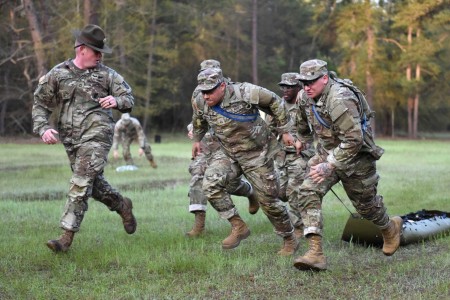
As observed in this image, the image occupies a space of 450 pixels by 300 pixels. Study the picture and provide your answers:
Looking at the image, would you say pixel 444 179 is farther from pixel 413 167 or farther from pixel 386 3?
pixel 386 3

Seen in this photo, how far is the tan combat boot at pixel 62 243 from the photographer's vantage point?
6.55 m

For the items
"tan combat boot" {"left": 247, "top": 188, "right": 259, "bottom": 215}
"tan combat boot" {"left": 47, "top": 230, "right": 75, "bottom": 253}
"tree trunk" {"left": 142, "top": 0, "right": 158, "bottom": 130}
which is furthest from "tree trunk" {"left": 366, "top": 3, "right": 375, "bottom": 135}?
"tan combat boot" {"left": 47, "top": 230, "right": 75, "bottom": 253}

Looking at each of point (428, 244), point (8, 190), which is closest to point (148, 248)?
point (428, 244)

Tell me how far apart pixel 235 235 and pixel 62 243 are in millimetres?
1824

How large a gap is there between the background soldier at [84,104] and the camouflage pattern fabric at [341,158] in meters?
2.13

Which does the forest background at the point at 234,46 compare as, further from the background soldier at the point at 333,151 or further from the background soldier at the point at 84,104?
the background soldier at the point at 333,151

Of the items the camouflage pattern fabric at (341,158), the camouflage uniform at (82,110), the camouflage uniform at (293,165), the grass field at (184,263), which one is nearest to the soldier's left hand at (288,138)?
the camouflage pattern fabric at (341,158)

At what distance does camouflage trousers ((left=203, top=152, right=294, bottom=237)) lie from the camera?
680 centimetres

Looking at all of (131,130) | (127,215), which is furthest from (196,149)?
(131,130)

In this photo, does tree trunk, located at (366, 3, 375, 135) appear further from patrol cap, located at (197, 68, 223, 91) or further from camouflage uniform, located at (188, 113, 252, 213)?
patrol cap, located at (197, 68, 223, 91)

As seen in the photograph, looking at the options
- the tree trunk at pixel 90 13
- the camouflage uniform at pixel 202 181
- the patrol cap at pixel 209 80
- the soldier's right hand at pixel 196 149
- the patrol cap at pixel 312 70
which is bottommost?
the camouflage uniform at pixel 202 181

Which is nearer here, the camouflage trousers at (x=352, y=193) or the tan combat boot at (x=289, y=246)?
the camouflage trousers at (x=352, y=193)

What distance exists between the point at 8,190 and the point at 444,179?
10116 mm

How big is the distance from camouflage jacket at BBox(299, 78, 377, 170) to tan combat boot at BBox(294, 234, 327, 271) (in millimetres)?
707
